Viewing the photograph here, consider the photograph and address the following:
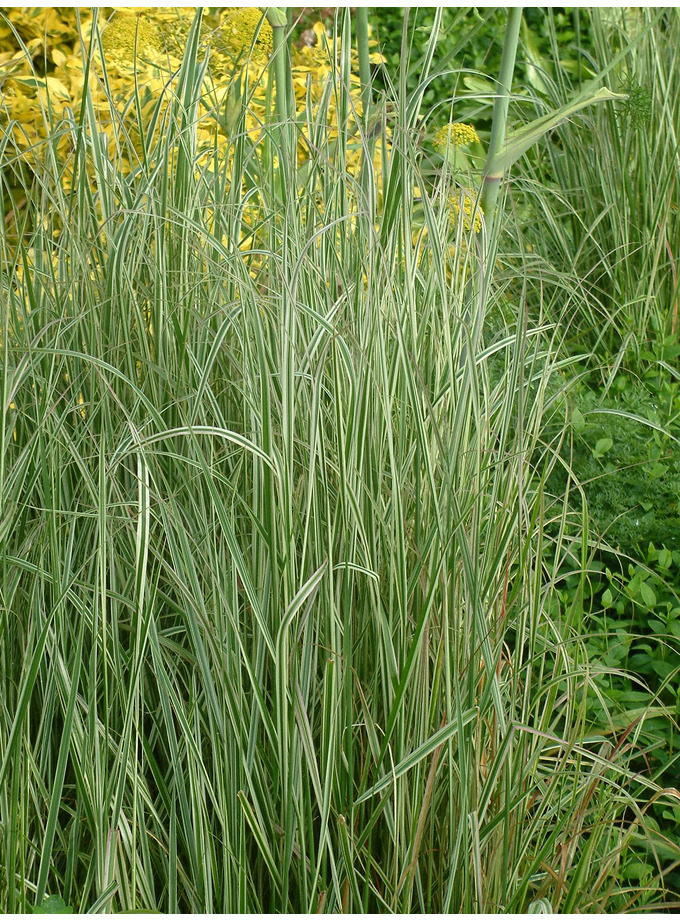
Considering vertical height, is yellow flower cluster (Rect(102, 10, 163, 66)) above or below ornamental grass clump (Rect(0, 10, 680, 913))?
above

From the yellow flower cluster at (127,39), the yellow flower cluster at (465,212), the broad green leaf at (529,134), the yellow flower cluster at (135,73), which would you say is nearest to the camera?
the yellow flower cluster at (465,212)

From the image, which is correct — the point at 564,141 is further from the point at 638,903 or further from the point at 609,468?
the point at 638,903

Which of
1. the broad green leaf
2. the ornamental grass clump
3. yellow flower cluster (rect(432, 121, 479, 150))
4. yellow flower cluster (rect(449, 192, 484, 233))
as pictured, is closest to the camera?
the ornamental grass clump

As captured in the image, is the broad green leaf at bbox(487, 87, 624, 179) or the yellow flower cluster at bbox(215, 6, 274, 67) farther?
the yellow flower cluster at bbox(215, 6, 274, 67)

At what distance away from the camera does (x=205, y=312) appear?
5.03 feet

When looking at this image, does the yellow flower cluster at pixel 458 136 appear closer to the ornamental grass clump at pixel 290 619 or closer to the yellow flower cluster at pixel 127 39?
the ornamental grass clump at pixel 290 619

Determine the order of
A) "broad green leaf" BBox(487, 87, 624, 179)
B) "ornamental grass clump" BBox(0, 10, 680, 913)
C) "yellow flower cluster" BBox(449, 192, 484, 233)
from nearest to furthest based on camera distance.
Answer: "ornamental grass clump" BBox(0, 10, 680, 913), "yellow flower cluster" BBox(449, 192, 484, 233), "broad green leaf" BBox(487, 87, 624, 179)

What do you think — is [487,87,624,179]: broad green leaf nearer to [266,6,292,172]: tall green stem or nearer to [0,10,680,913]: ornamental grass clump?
[0,10,680,913]: ornamental grass clump

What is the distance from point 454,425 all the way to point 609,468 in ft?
2.79

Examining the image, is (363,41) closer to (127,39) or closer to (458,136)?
(458,136)

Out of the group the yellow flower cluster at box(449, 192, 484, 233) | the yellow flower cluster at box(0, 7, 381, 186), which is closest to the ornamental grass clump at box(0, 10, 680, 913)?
the yellow flower cluster at box(449, 192, 484, 233)

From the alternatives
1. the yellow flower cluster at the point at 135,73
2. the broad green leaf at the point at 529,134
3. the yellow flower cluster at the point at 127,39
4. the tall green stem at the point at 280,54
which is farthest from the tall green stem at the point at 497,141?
the yellow flower cluster at the point at 127,39

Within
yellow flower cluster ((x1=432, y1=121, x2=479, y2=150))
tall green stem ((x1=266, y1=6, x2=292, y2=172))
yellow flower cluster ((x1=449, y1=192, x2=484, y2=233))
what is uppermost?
tall green stem ((x1=266, y1=6, x2=292, y2=172))

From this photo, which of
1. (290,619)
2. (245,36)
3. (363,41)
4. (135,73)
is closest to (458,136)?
(363,41)
